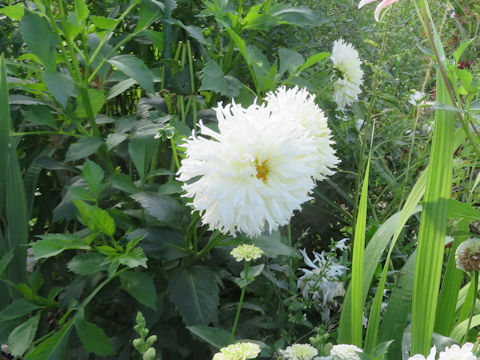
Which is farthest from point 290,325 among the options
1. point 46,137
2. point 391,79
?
point 391,79

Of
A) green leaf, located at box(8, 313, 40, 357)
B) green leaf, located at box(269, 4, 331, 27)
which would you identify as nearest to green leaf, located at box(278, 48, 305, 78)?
green leaf, located at box(269, 4, 331, 27)

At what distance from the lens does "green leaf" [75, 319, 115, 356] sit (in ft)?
3.56

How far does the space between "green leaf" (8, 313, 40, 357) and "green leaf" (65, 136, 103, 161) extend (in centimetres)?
32

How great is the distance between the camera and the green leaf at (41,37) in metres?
1.11

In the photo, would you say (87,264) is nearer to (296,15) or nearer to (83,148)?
(83,148)

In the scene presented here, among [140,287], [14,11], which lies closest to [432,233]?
[140,287]

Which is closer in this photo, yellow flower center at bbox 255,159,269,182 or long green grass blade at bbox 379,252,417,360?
yellow flower center at bbox 255,159,269,182

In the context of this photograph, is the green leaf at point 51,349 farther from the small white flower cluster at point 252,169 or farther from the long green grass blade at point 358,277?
the long green grass blade at point 358,277

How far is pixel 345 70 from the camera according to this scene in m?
1.45

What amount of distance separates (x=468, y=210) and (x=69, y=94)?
2.45 feet

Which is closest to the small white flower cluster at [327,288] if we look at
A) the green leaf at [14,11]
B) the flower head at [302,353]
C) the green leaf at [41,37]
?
the flower head at [302,353]

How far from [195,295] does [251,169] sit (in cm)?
38

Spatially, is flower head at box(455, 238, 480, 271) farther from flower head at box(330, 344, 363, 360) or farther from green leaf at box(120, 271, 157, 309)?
green leaf at box(120, 271, 157, 309)

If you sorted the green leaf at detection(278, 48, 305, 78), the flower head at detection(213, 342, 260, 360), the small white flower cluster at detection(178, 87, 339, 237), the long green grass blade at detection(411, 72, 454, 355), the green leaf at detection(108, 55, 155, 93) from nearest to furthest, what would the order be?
the flower head at detection(213, 342, 260, 360), the small white flower cluster at detection(178, 87, 339, 237), the long green grass blade at detection(411, 72, 454, 355), the green leaf at detection(108, 55, 155, 93), the green leaf at detection(278, 48, 305, 78)
